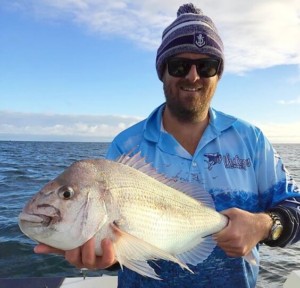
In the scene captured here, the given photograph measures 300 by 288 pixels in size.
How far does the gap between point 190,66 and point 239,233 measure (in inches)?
60.0

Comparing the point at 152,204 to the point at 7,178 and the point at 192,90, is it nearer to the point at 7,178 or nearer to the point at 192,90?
the point at 192,90

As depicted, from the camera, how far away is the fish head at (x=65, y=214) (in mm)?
2234

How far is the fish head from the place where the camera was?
223 centimetres

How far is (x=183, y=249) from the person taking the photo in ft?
8.99

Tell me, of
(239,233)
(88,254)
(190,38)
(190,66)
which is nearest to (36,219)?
(88,254)

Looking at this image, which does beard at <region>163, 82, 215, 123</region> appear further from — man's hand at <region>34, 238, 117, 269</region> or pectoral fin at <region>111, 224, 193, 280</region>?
man's hand at <region>34, 238, 117, 269</region>

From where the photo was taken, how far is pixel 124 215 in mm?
2371

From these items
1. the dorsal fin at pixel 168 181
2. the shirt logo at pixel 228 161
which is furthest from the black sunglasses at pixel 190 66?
the dorsal fin at pixel 168 181

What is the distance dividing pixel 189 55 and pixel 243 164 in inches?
42.4

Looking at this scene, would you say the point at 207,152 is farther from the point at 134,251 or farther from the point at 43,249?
the point at 43,249

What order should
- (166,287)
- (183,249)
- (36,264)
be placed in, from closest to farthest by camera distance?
(183,249) < (166,287) < (36,264)

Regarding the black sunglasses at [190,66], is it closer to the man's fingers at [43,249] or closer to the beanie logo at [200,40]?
the beanie logo at [200,40]

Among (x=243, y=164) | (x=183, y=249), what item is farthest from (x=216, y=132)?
(x=183, y=249)

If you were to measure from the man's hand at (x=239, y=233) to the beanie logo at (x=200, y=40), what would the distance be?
5.02 ft
